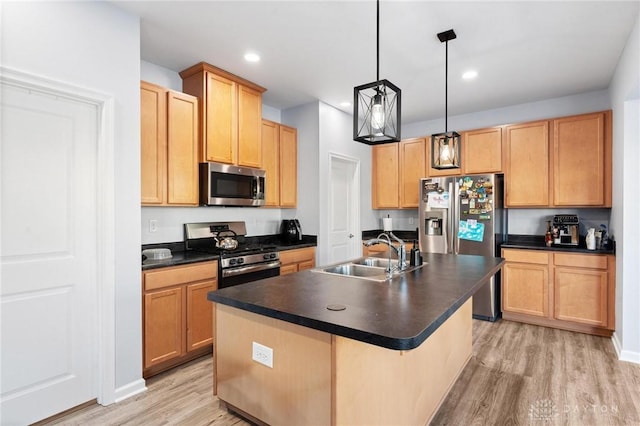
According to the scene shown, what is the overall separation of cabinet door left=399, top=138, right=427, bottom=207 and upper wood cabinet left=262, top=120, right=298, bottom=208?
5.46 feet

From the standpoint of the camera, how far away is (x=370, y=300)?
5.28 feet

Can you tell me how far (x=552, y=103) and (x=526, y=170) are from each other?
3.03ft

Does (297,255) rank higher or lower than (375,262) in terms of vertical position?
lower

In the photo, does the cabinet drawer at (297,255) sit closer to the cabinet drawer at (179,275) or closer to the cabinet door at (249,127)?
the cabinet drawer at (179,275)

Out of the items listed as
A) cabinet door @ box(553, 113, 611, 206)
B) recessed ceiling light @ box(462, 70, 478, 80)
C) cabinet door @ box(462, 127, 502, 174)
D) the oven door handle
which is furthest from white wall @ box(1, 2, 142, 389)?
cabinet door @ box(553, 113, 611, 206)

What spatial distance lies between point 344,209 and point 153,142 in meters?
2.78

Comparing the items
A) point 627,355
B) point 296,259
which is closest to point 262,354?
point 296,259

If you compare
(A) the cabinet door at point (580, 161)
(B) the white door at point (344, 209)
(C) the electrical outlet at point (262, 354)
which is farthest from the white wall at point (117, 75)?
(A) the cabinet door at point (580, 161)

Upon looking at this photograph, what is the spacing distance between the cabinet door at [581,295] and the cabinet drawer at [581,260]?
5 centimetres

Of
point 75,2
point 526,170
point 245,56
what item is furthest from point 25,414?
point 526,170

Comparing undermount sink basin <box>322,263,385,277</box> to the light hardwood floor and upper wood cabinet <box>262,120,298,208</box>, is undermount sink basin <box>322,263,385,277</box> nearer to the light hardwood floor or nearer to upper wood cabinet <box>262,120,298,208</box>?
the light hardwood floor

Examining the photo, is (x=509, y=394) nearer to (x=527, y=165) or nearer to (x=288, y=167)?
(x=527, y=165)

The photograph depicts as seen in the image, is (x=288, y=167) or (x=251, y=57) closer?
(x=251, y=57)

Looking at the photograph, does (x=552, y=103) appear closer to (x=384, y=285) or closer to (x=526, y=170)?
(x=526, y=170)
